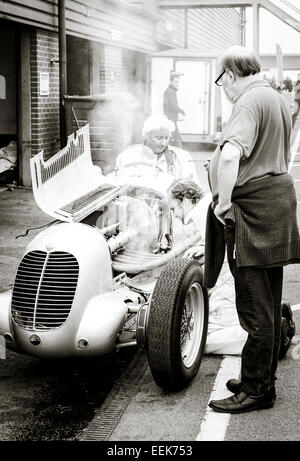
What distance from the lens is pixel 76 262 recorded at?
402cm

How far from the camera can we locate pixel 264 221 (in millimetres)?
3625

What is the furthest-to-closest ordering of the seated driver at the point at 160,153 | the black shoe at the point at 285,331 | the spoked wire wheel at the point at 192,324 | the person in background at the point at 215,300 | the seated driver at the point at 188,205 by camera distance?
the seated driver at the point at 160,153 < the seated driver at the point at 188,205 < the person in background at the point at 215,300 < the black shoe at the point at 285,331 < the spoked wire wheel at the point at 192,324

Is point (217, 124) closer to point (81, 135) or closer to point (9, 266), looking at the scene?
point (9, 266)

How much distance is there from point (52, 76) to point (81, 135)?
305 inches

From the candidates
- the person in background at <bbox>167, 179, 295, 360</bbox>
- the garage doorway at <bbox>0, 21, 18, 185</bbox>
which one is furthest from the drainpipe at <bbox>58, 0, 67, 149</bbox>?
the person in background at <bbox>167, 179, 295, 360</bbox>

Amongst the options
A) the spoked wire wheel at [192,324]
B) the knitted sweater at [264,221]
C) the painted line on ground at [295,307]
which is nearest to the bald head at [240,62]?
the knitted sweater at [264,221]

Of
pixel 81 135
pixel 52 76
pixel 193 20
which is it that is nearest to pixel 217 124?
pixel 193 20

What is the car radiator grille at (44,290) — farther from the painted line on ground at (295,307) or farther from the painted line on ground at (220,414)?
the painted line on ground at (295,307)

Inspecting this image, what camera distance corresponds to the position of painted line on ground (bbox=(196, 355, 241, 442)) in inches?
141

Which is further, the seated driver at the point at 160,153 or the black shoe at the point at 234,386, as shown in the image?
the seated driver at the point at 160,153

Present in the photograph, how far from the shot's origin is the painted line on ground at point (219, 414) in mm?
3584

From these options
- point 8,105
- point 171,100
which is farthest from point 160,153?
point 171,100

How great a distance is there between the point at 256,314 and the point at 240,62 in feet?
4.10

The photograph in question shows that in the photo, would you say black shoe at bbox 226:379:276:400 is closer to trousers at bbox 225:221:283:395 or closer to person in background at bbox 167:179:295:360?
trousers at bbox 225:221:283:395
